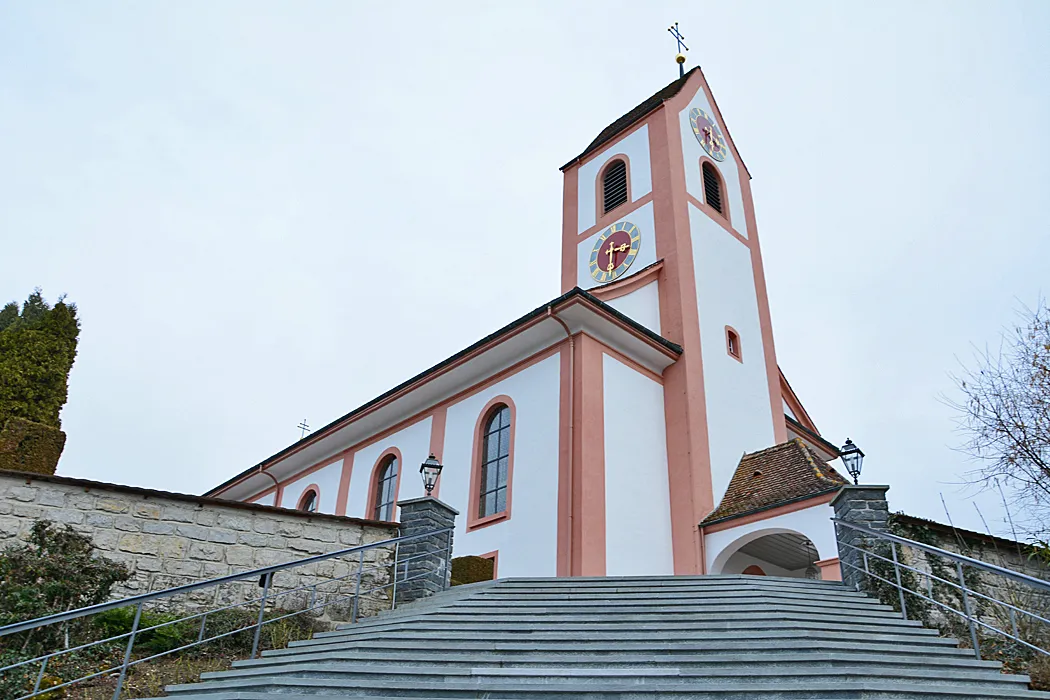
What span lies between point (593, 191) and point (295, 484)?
11.7m

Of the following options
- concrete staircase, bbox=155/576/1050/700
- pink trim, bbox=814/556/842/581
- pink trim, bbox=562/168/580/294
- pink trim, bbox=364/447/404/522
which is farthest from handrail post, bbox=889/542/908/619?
pink trim, bbox=562/168/580/294

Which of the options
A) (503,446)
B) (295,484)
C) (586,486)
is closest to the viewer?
(586,486)

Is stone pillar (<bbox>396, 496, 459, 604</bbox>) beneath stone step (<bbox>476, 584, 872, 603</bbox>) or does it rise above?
above

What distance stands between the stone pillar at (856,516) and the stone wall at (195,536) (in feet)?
18.2

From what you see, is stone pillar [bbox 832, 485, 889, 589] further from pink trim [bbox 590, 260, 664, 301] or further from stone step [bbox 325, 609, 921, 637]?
pink trim [bbox 590, 260, 664, 301]

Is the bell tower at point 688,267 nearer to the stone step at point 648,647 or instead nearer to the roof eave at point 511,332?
the roof eave at point 511,332

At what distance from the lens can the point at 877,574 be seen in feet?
30.0

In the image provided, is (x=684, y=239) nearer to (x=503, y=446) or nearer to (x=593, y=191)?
(x=593, y=191)

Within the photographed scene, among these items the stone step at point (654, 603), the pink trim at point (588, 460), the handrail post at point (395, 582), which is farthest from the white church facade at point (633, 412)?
the stone step at point (654, 603)

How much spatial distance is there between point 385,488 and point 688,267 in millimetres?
8533

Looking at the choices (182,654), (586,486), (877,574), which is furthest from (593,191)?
(182,654)

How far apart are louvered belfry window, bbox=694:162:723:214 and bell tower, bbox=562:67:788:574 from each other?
0.04 meters

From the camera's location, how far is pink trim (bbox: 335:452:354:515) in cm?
2052

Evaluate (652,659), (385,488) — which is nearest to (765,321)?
(385,488)
